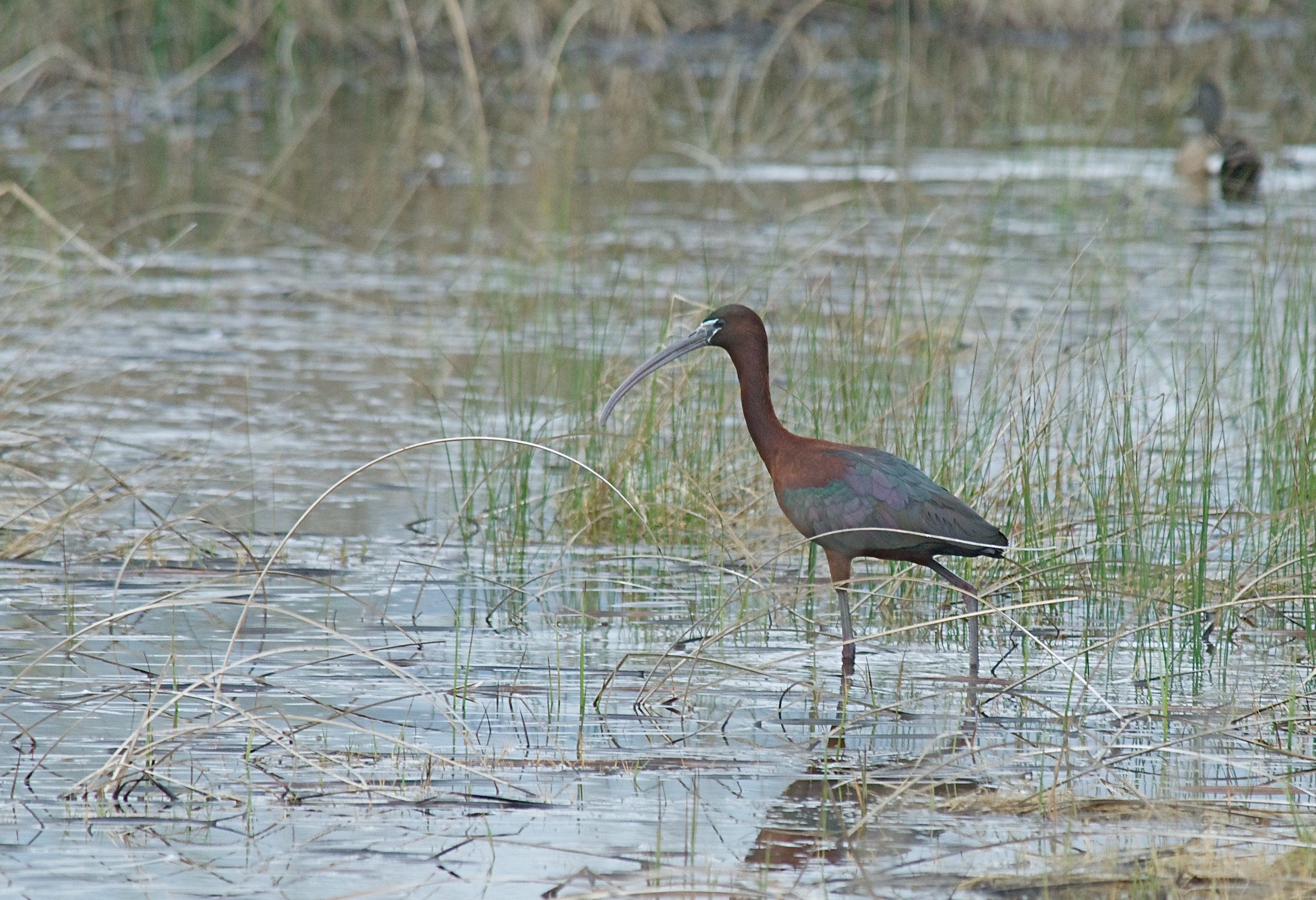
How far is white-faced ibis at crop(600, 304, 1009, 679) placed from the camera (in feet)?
16.3

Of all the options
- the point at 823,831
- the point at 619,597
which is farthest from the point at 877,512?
the point at 823,831

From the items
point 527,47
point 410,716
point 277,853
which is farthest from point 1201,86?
point 277,853

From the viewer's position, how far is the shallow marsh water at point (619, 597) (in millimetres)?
3852

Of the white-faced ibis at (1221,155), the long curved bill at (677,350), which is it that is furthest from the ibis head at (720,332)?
the white-faced ibis at (1221,155)

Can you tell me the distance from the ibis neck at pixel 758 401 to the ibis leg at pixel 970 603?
0.52m

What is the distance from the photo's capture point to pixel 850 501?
497 cm

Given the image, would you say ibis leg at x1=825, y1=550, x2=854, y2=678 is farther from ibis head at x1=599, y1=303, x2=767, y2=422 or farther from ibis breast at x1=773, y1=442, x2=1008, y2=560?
ibis head at x1=599, y1=303, x2=767, y2=422

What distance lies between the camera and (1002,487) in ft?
19.9

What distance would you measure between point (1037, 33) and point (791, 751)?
1994 cm

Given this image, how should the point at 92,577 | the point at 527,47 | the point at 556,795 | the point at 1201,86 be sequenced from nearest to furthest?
the point at 556,795
the point at 92,577
the point at 1201,86
the point at 527,47

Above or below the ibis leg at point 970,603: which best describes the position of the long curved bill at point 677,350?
above

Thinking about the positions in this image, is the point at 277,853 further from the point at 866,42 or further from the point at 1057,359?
the point at 866,42

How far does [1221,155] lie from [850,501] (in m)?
9.81

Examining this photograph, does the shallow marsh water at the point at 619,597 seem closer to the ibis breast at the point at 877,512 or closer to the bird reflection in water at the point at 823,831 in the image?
the bird reflection in water at the point at 823,831
